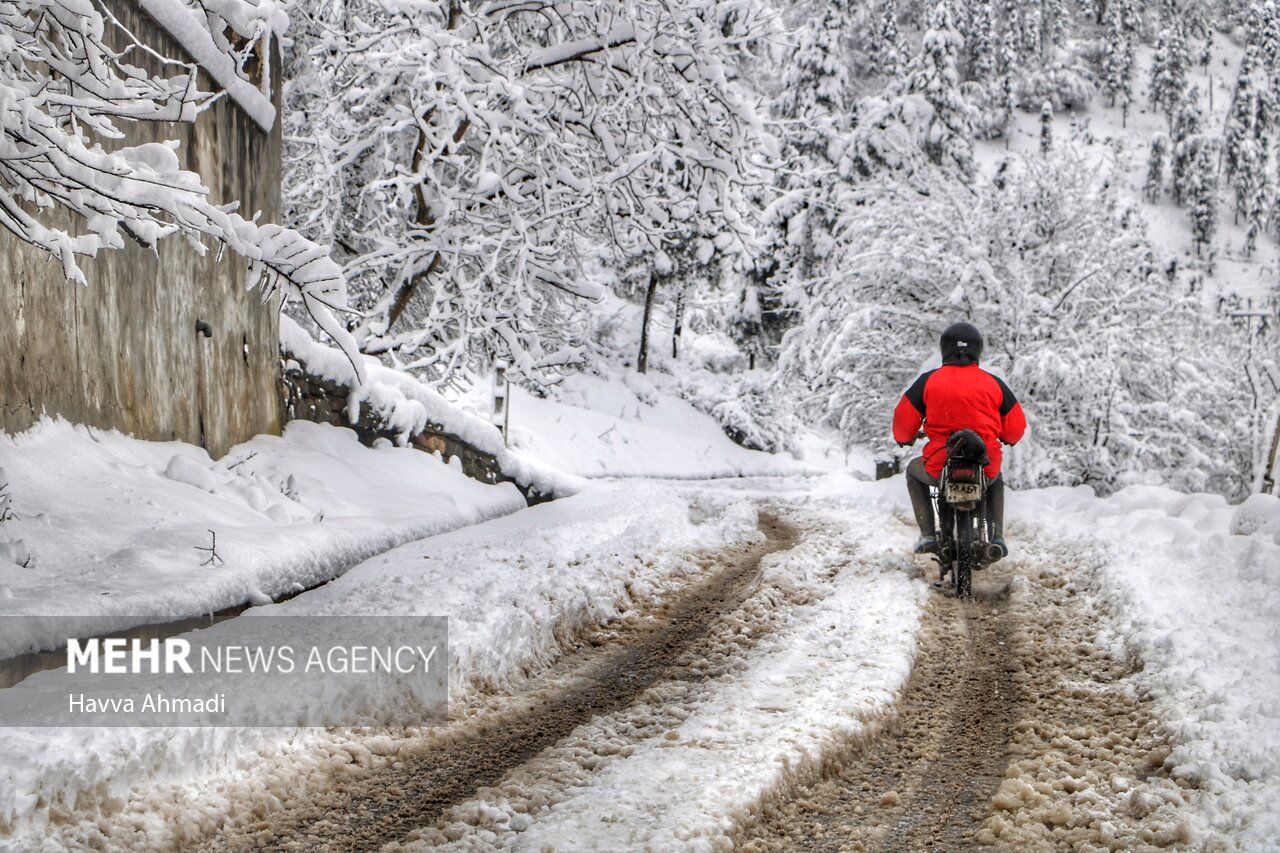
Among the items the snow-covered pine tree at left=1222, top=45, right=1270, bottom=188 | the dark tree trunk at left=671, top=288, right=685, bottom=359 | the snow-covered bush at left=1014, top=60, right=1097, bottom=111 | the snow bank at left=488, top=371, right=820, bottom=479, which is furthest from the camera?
the snow-covered bush at left=1014, top=60, right=1097, bottom=111

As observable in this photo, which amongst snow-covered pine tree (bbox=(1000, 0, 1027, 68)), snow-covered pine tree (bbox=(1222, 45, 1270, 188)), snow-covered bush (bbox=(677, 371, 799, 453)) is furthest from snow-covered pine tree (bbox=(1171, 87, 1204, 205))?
snow-covered bush (bbox=(677, 371, 799, 453))

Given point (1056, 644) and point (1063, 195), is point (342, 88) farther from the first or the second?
point (1063, 195)

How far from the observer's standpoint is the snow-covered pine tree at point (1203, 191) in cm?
9000

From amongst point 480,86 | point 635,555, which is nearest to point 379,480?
point 635,555

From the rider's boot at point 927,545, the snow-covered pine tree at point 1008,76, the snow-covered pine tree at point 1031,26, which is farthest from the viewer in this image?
the snow-covered pine tree at point 1031,26

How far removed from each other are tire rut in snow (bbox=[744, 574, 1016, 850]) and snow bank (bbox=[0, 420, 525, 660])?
3041 millimetres

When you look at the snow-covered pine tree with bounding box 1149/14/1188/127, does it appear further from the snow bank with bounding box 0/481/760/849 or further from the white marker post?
the snow bank with bounding box 0/481/760/849

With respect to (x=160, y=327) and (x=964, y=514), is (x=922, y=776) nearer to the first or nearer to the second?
(x=964, y=514)

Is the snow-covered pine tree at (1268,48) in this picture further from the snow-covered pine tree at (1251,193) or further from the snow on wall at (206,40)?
the snow on wall at (206,40)

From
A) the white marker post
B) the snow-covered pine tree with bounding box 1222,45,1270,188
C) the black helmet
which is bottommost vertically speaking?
the white marker post

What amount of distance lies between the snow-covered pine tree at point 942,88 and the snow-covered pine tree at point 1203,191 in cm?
7533

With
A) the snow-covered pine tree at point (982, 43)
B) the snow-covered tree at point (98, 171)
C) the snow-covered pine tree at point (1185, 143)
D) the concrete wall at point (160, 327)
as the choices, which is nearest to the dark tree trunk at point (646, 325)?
the concrete wall at point (160, 327)

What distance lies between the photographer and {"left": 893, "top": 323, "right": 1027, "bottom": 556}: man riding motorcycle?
23.1 feet

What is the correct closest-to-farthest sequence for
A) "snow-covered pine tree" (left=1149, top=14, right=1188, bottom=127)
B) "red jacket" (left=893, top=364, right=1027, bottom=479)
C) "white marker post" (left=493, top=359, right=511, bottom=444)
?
"red jacket" (left=893, top=364, right=1027, bottom=479) → "white marker post" (left=493, top=359, right=511, bottom=444) → "snow-covered pine tree" (left=1149, top=14, right=1188, bottom=127)
